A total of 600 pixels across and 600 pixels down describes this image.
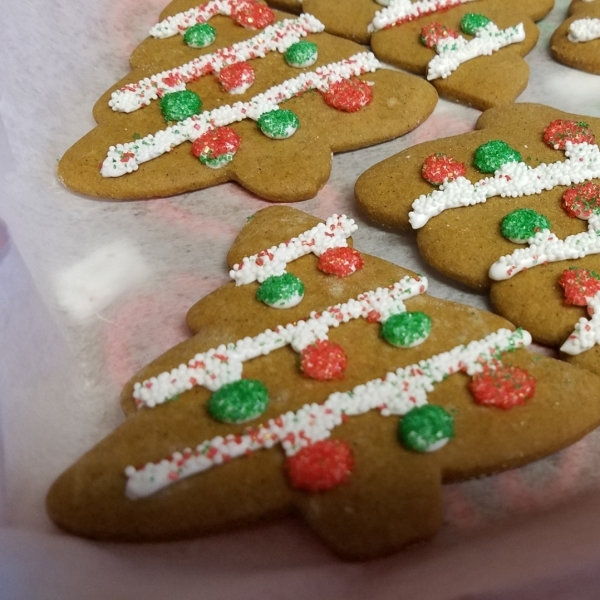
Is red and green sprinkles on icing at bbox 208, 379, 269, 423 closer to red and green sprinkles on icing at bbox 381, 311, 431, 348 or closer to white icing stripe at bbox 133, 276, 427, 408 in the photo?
white icing stripe at bbox 133, 276, 427, 408

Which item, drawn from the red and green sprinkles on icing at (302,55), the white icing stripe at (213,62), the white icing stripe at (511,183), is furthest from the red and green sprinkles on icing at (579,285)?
the white icing stripe at (213,62)

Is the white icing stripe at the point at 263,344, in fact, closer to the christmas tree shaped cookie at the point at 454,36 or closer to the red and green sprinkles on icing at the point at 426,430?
the red and green sprinkles on icing at the point at 426,430

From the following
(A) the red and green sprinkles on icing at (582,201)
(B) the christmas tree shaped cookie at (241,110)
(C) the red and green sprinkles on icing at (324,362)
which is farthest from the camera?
(B) the christmas tree shaped cookie at (241,110)

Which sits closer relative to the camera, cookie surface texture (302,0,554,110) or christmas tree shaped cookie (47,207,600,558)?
christmas tree shaped cookie (47,207,600,558)

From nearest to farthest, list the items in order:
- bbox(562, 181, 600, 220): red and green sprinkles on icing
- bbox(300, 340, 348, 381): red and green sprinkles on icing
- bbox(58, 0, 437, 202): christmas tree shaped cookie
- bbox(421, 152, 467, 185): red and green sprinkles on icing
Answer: bbox(300, 340, 348, 381): red and green sprinkles on icing, bbox(562, 181, 600, 220): red and green sprinkles on icing, bbox(421, 152, 467, 185): red and green sprinkles on icing, bbox(58, 0, 437, 202): christmas tree shaped cookie

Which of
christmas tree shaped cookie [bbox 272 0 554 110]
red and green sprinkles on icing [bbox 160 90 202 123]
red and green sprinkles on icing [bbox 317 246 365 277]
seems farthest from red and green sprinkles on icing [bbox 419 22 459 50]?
red and green sprinkles on icing [bbox 317 246 365 277]

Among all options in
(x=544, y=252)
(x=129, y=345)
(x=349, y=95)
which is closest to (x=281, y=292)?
(x=129, y=345)
